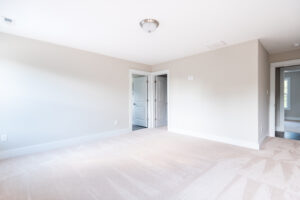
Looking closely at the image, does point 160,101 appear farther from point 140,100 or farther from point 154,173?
point 154,173

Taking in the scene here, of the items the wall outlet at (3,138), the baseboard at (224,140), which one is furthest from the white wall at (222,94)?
the wall outlet at (3,138)

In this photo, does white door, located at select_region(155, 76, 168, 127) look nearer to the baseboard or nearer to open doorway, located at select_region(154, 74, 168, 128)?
open doorway, located at select_region(154, 74, 168, 128)

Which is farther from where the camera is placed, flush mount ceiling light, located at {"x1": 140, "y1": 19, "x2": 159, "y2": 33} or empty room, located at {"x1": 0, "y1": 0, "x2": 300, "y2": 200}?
flush mount ceiling light, located at {"x1": 140, "y1": 19, "x2": 159, "y2": 33}

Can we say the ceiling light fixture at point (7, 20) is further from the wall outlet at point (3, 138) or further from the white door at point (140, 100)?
the white door at point (140, 100)

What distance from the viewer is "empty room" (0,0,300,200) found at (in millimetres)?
1896

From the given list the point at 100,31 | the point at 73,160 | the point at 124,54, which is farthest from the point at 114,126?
the point at 100,31

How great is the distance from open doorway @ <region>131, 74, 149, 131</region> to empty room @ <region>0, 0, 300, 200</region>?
936 millimetres

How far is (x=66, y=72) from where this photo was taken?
3.40 metres

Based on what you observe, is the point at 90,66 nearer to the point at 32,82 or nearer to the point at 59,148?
the point at 32,82

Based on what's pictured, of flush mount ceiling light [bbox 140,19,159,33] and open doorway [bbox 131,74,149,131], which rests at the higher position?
flush mount ceiling light [bbox 140,19,159,33]

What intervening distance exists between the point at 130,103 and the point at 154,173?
291 centimetres

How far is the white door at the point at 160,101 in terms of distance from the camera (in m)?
5.54

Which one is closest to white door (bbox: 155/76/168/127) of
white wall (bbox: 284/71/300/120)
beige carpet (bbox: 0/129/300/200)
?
beige carpet (bbox: 0/129/300/200)

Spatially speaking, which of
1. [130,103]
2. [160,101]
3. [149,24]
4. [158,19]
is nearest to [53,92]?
[130,103]
